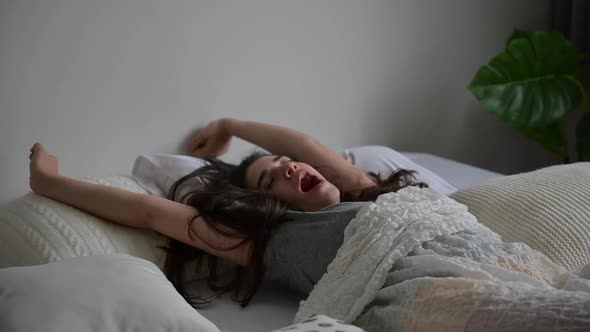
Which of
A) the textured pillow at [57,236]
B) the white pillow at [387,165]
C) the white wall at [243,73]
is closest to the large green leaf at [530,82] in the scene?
the white wall at [243,73]

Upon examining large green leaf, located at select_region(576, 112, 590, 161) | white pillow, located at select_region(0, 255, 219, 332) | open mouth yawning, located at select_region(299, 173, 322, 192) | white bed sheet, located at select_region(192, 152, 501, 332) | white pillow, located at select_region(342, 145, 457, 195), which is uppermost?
white pillow, located at select_region(0, 255, 219, 332)

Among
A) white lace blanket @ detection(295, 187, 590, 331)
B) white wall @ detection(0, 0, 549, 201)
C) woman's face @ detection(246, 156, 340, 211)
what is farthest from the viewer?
white wall @ detection(0, 0, 549, 201)

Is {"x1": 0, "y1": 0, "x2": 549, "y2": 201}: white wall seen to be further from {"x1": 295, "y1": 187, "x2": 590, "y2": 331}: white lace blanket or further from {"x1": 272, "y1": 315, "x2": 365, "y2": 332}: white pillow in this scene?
{"x1": 272, "y1": 315, "x2": 365, "y2": 332}: white pillow

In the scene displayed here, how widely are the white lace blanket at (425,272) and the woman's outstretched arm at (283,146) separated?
334 millimetres

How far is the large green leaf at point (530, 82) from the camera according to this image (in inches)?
98.0

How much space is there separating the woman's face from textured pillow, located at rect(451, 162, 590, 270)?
296 millimetres

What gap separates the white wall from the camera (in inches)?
69.4

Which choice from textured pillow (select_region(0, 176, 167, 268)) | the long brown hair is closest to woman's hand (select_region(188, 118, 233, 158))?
the long brown hair

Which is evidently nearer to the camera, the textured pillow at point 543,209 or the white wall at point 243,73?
the textured pillow at point 543,209

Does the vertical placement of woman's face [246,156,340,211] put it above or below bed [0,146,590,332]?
above

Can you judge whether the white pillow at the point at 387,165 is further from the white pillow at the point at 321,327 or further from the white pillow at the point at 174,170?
the white pillow at the point at 321,327

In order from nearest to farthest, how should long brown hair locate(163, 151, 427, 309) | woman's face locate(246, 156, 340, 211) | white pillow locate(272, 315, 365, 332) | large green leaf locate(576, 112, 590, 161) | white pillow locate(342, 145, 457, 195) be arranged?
white pillow locate(272, 315, 365, 332) → long brown hair locate(163, 151, 427, 309) → woman's face locate(246, 156, 340, 211) → white pillow locate(342, 145, 457, 195) → large green leaf locate(576, 112, 590, 161)

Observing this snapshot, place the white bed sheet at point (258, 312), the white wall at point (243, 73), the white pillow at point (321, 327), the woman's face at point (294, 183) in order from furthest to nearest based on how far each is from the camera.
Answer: the white wall at point (243, 73), the woman's face at point (294, 183), the white bed sheet at point (258, 312), the white pillow at point (321, 327)

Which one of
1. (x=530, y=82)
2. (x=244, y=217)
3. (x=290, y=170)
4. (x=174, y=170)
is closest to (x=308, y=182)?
(x=290, y=170)
